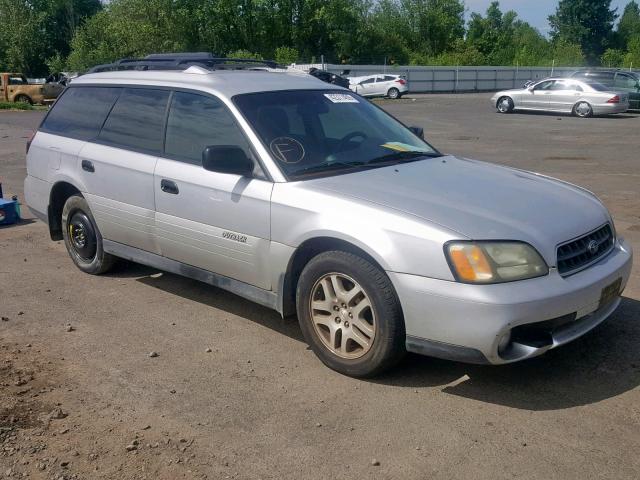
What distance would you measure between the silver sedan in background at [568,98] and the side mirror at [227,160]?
24.5 meters

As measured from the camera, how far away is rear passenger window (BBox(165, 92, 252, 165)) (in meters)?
5.04

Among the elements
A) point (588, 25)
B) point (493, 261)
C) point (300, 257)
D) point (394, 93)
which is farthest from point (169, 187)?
point (588, 25)

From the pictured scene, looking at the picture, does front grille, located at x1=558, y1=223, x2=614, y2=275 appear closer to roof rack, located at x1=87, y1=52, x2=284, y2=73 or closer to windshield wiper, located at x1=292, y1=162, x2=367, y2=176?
windshield wiper, located at x1=292, y1=162, x2=367, y2=176

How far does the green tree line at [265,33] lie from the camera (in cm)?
6075

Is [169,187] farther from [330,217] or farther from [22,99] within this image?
[22,99]

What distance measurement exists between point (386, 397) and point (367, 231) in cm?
94

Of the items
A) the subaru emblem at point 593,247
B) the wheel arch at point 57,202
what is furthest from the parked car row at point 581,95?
the subaru emblem at point 593,247

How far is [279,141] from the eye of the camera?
192 inches

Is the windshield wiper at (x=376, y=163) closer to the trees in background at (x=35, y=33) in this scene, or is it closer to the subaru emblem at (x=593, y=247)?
the subaru emblem at (x=593, y=247)

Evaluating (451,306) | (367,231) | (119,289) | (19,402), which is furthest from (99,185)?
(451,306)

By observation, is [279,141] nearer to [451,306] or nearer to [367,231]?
[367,231]

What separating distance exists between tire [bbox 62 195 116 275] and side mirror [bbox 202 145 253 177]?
194 cm

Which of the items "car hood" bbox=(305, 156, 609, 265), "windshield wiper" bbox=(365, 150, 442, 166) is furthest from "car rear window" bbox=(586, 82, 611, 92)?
"car hood" bbox=(305, 156, 609, 265)

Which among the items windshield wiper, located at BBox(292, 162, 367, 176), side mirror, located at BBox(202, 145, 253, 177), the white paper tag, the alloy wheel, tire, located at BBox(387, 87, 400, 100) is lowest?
tire, located at BBox(387, 87, 400, 100)
